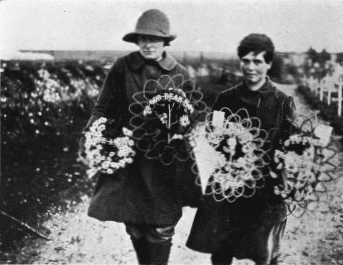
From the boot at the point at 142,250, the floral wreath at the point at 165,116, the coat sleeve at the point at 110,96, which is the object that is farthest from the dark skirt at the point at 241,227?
the coat sleeve at the point at 110,96

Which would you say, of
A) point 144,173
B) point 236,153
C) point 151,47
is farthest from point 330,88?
point 144,173

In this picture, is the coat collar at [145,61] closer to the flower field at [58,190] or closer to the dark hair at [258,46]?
the flower field at [58,190]

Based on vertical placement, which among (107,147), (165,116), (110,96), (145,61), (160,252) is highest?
(145,61)

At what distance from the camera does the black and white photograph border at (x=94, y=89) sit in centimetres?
369

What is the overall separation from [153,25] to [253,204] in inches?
57.4

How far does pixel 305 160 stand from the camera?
146 inches

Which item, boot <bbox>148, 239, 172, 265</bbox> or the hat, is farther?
boot <bbox>148, 239, 172, 265</bbox>

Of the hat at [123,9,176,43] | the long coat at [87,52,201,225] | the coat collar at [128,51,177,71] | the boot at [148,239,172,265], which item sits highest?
the hat at [123,9,176,43]

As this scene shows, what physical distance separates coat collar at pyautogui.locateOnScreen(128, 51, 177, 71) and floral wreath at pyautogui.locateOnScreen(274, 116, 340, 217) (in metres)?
0.97

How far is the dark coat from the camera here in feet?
12.0

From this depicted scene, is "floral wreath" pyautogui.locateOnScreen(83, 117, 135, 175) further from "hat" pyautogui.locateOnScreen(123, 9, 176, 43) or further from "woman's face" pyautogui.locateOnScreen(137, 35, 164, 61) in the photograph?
"hat" pyautogui.locateOnScreen(123, 9, 176, 43)

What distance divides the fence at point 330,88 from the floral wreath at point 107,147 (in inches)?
54.1

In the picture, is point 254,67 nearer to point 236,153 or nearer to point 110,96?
point 236,153

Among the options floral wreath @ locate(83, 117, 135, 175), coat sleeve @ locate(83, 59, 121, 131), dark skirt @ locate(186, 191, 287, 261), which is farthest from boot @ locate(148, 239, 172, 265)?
coat sleeve @ locate(83, 59, 121, 131)
